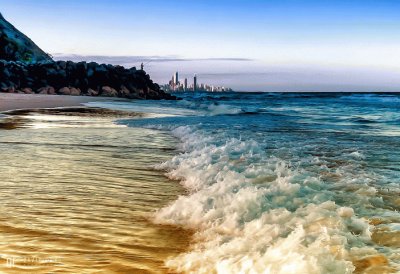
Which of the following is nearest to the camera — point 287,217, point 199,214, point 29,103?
point 287,217

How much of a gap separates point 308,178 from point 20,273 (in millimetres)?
3628

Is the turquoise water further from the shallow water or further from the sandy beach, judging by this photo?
the sandy beach

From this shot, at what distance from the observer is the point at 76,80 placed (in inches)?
2721

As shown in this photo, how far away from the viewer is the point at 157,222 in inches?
158

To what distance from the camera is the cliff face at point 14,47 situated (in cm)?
9281

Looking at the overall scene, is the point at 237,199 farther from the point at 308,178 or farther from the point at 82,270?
the point at 82,270

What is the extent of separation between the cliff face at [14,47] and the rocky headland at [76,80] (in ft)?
74.7

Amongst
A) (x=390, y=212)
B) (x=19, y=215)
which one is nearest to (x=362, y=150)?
(x=390, y=212)

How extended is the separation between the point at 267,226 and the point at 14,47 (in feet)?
333

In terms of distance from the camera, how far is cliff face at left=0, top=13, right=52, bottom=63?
9281 centimetres

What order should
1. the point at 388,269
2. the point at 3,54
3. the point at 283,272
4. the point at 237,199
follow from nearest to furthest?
the point at 283,272, the point at 388,269, the point at 237,199, the point at 3,54

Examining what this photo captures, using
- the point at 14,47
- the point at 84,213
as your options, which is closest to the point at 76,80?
the point at 14,47

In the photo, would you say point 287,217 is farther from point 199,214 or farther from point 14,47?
point 14,47

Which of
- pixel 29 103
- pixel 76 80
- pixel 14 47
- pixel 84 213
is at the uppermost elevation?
pixel 14 47
